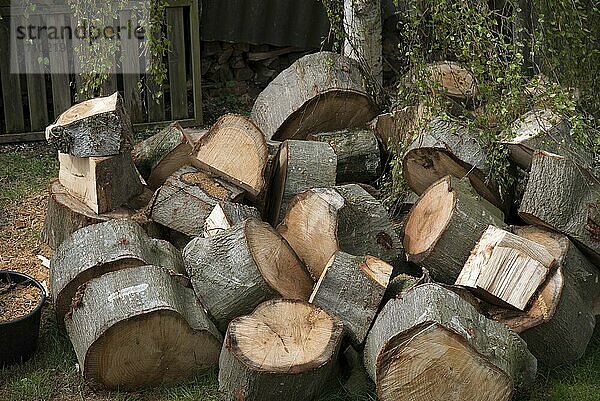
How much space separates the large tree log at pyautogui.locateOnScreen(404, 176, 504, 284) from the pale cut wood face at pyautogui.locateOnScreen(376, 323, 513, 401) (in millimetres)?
686

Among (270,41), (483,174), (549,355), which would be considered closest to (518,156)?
(483,174)

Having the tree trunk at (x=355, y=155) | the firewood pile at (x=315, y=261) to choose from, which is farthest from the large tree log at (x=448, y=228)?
the tree trunk at (x=355, y=155)

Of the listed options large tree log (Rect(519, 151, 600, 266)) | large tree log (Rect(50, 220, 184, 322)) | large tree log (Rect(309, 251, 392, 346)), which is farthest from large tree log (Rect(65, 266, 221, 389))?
large tree log (Rect(519, 151, 600, 266))

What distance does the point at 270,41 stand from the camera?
305 inches

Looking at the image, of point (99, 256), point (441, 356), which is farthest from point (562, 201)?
point (99, 256)

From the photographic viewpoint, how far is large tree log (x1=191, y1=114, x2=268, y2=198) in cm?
438

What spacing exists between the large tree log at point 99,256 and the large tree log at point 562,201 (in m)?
1.68

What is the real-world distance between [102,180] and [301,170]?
1.01 meters

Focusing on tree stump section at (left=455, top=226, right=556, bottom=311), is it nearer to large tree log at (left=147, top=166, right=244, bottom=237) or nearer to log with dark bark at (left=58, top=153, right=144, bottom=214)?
large tree log at (left=147, top=166, right=244, bottom=237)

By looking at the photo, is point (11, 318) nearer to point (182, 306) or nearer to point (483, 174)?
point (182, 306)

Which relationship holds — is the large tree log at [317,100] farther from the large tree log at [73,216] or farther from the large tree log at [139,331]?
the large tree log at [139,331]

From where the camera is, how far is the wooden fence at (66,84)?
664cm

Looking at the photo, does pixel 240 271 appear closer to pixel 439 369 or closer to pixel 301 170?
pixel 301 170

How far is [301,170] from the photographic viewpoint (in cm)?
436
